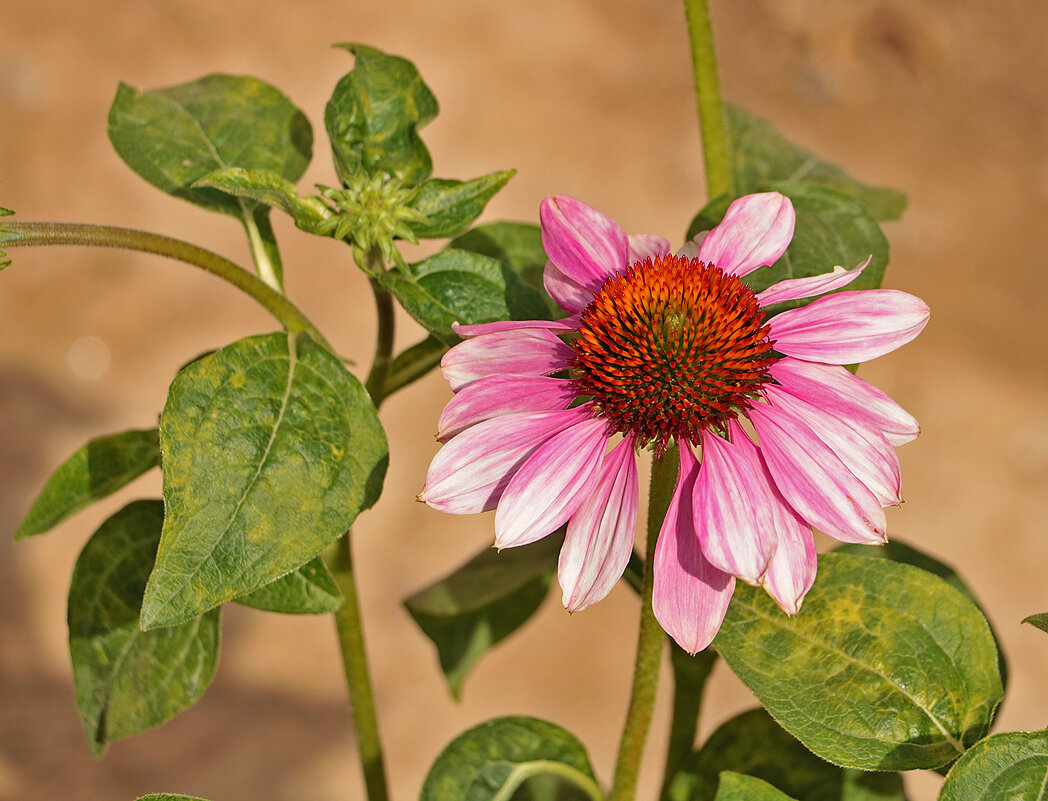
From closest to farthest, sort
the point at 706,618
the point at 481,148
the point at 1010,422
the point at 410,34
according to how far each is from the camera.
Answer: the point at 706,618, the point at 1010,422, the point at 481,148, the point at 410,34

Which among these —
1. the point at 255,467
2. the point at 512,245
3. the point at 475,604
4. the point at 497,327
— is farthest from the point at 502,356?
the point at 475,604

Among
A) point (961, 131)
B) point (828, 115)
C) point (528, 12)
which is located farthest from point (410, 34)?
point (961, 131)

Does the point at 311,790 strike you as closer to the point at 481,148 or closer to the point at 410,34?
the point at 481,148

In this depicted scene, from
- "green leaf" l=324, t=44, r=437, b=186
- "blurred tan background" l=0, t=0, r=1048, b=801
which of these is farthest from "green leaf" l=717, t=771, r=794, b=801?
"blurred tan background" l=0, t=0, r=1048, b=801

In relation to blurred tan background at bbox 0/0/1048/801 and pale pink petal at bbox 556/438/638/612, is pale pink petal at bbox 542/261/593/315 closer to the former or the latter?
pale pink petal at bbox 556/438/638/612

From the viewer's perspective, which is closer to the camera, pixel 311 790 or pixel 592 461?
pixel 592 461

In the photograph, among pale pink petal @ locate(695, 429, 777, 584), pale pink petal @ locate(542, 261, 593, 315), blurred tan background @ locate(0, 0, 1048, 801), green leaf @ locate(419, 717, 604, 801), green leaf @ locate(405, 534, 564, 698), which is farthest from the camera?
blurred tan background @ locate(0, 0, 1048, 801)

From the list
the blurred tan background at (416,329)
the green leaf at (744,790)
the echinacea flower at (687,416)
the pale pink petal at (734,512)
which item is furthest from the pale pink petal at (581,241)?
the blurred tan background at (416,329)
